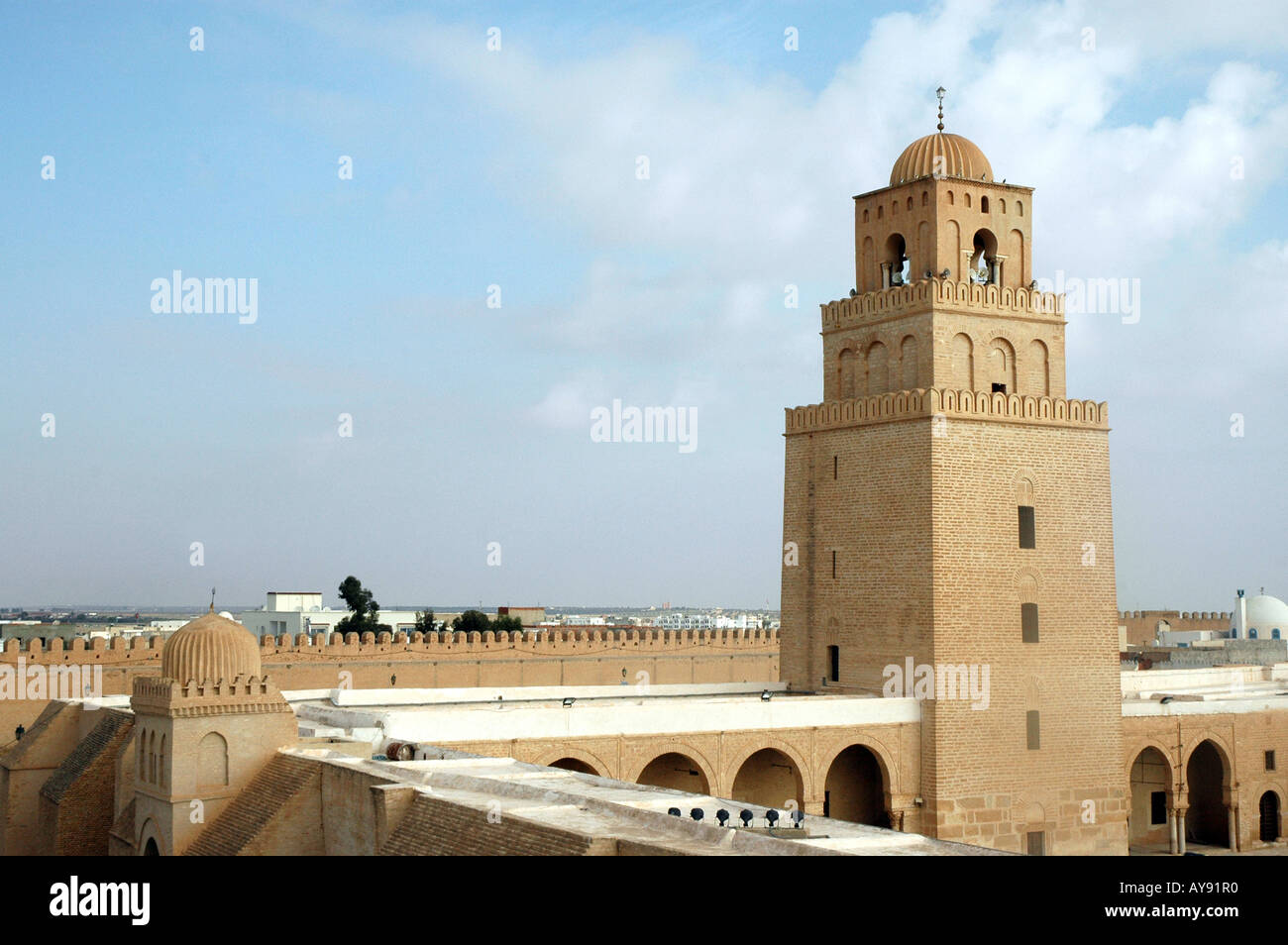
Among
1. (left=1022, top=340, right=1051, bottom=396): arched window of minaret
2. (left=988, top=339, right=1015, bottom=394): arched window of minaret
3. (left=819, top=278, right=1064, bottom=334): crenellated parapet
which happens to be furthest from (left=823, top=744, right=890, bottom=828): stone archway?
(left=819, top=278, right=1064, bottom=334): crenellated parapet

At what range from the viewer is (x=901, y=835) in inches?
519

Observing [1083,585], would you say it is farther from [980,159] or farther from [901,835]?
[901,835]

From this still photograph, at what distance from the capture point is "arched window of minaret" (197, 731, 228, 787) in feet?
59.8

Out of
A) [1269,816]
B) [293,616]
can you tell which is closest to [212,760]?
[1269,816]

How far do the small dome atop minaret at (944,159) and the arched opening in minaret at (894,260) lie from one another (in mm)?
1162

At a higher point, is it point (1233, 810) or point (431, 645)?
point (431, 645)

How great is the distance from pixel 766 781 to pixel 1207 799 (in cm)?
1257

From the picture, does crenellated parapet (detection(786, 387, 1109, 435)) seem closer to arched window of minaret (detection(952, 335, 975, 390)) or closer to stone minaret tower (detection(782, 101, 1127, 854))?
stone minaret tower (detection(782, 101, 1127, 854))

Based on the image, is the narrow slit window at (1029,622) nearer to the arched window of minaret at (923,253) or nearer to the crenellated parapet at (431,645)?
the arched window of minaret at (923,253)

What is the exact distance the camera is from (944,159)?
27.7 meters

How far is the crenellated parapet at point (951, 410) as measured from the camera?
26.2 metres

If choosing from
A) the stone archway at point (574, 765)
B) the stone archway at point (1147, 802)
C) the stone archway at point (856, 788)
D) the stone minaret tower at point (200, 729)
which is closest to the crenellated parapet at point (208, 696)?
the stone minaret tower at point (200, 729)

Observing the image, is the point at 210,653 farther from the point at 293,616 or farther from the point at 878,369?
the point at 293,616

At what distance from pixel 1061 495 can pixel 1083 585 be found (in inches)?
72.5
